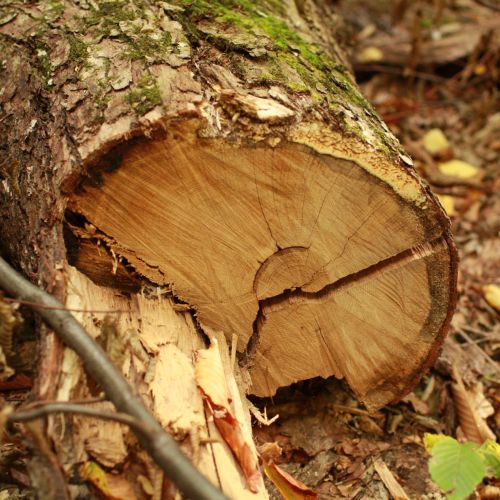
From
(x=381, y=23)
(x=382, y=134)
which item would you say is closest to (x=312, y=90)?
(x=382, y=134)

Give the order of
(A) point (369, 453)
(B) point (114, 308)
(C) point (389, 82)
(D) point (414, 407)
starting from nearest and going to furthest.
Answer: (B) point (114, 308), (A) point (369, 453), (D) point (414, 407), (C) point (389, 82)

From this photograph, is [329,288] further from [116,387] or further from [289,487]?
[116,387]

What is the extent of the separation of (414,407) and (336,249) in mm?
1047

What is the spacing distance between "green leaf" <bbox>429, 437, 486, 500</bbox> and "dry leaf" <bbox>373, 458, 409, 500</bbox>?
1.65 ft

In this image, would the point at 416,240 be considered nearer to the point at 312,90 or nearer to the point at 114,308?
the point at 312,90

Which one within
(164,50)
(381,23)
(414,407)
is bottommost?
(414,407)

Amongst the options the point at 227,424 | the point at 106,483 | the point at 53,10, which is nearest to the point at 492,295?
the point at 227,424

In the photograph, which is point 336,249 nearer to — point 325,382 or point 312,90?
point 312,90

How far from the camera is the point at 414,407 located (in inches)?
98.6

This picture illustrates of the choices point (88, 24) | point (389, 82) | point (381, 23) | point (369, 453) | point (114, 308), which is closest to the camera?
point (114, 308)

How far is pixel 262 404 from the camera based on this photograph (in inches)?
93.7

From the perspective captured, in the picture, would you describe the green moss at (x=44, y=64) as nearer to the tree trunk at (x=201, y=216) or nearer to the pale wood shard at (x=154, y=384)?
the tree trunk at (x=201, y=216)

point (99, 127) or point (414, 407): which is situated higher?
point (99, 127)

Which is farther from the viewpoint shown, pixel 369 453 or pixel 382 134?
pixel 369 453
